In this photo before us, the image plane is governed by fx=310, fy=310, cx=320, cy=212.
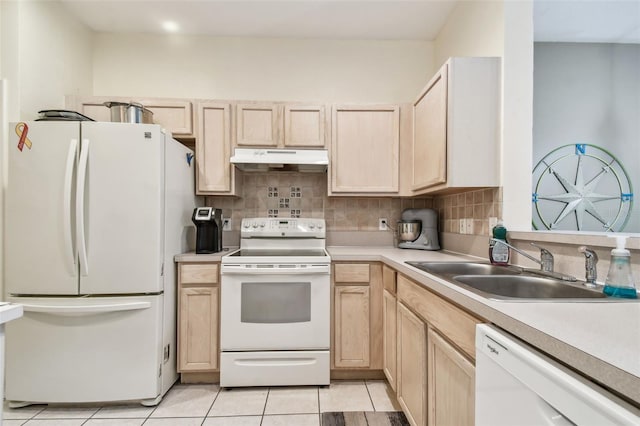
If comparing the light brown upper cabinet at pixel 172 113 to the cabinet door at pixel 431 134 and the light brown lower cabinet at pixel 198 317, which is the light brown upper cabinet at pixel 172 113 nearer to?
the light brown lower cabinet at pixel 198 317

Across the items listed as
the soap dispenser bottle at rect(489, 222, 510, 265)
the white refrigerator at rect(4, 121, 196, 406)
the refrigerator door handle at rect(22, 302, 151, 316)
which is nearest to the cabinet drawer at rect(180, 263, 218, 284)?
the white refrigerator at rect(4, 121, 196, 406)

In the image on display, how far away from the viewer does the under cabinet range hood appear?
2338 millimetres

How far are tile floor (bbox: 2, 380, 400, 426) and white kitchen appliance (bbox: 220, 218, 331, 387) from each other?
8cm

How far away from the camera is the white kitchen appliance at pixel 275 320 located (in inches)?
81.2

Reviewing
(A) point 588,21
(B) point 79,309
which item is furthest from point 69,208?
(A) point 588,21

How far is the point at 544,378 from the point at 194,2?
292 centimetres

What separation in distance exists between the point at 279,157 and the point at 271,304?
1.07 m

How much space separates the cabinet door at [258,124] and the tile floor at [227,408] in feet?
5.92

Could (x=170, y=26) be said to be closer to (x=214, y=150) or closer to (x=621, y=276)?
(x=214, y=150)

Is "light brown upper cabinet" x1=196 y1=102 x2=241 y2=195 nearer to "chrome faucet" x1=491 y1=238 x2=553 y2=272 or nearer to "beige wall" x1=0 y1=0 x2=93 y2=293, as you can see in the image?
"beige wall" x1=0 y1=0 x2=93 y2=293

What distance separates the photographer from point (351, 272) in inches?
86.3

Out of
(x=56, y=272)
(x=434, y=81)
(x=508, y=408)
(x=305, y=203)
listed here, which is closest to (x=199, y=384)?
(x=56, y=272)

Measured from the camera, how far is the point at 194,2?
2.33 metres

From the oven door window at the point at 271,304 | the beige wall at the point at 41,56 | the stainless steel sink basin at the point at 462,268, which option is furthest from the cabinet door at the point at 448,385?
the beige wall at the point at 41,56
